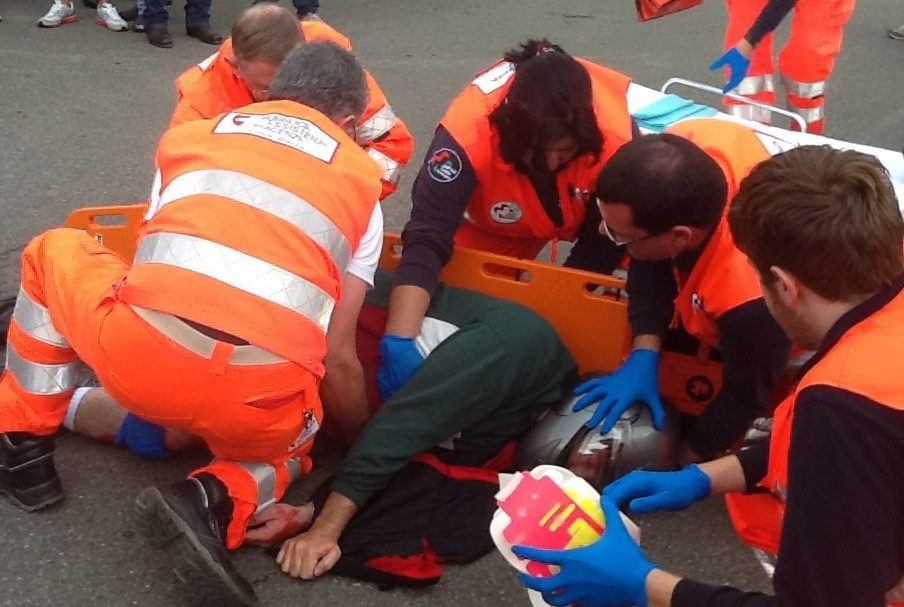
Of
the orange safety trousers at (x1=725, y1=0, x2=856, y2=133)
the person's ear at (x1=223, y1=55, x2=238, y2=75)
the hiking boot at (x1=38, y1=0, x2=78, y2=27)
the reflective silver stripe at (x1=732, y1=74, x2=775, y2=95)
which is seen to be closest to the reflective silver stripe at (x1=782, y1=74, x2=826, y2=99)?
the orange safety trousers at (x1=725, y1=0, x2=856, y2=133)

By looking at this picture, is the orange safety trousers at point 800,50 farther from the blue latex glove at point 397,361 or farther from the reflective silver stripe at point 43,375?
the reflective silver stripe at point 43,375

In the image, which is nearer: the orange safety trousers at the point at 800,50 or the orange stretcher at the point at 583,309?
the orange stretcher at the point at 583,309

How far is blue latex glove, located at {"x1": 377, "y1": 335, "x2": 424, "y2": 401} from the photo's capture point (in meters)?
2.44

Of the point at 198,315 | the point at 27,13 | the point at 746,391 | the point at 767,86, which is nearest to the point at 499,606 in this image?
the point at 746,391

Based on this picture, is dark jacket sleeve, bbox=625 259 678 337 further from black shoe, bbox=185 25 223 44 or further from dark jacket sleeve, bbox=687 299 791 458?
black shoe, bbox=185 25 223 44

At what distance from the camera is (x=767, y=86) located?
4.04 metres

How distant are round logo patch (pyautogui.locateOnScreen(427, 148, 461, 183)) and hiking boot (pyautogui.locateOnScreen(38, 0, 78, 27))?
167 inches

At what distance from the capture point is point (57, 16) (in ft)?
19.6

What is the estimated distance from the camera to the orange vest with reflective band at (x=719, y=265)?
2.13 metres

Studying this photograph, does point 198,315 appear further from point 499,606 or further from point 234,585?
point 499,606

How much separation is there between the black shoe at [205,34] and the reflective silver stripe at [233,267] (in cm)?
436

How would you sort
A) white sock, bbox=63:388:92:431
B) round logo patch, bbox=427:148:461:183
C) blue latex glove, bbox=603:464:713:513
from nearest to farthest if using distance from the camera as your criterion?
1. blue latex glove, bbox=603:464:713:513
2. white sock, bbox=63:388:92:431
3. round logo patch, bbox=427:148:461:183

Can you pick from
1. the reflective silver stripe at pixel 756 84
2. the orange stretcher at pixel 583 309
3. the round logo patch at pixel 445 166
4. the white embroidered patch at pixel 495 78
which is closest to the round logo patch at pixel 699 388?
the orange stretcher at pixel 583 309

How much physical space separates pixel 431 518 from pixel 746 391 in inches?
31.0
